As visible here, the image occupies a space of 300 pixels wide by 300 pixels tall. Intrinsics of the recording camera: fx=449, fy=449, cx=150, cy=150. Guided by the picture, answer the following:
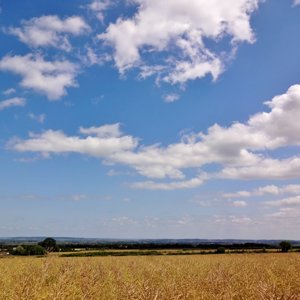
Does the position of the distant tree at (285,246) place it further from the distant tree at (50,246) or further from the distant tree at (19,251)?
the distant tree at (19,251)

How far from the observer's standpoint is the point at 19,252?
89375 mm

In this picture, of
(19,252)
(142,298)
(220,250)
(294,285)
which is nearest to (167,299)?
(142,298)

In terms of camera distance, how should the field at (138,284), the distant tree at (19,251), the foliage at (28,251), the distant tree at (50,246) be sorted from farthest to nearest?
the foliage at (28,251) → the distant tree at (19,251) → the distant tree at (50,246) → the field at (138,284)

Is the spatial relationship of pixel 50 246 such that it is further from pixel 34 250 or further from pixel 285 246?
pixel 285 246

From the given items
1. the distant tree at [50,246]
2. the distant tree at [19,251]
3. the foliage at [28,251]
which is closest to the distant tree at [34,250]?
the foliage at [28,251]

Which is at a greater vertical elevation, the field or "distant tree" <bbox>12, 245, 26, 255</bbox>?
"distant tree" <bbox>12, 245, 26, 255</bbox>

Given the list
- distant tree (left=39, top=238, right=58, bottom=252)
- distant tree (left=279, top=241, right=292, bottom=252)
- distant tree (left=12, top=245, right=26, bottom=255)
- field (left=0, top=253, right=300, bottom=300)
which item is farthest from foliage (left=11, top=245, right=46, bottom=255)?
field (left=0, top=253, right=300, bottom=300)

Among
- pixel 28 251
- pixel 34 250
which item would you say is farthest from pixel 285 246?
pixel 28 251

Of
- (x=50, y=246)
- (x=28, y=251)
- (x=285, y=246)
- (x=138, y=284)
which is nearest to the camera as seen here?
(x=138, y=284)

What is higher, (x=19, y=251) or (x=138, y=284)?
(x=19, y=251)

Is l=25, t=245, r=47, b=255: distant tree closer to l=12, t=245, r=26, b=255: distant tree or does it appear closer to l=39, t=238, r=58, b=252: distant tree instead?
l=12, t=245, r=26, b=255: distant tree

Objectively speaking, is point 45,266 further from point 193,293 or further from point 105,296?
point 105,296

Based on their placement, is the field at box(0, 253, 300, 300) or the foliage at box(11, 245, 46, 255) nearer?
the field at box(0, 253, 300, 300)

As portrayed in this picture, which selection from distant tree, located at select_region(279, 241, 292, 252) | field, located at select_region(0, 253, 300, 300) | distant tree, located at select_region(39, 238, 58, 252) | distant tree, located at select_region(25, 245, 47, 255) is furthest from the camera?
distant tree, located at select_region(279, 241, 292, 252)
